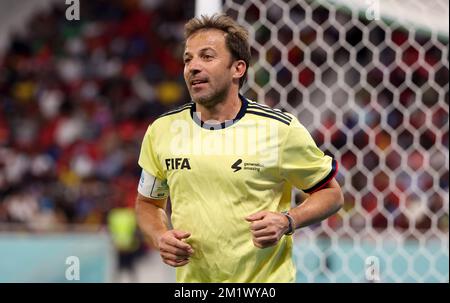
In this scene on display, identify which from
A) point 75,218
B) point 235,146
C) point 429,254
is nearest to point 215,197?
point 235,146

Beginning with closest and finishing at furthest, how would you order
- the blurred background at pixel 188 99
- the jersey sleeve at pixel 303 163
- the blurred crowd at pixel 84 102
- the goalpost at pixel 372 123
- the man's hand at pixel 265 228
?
the man's hand at pixel 265 228 → the jersey sleeve at pixel 303 163 → the goalpost at pixel 372 123 → the blurred background at pixel 188 99 → the blurred crowd at pixel 84 102

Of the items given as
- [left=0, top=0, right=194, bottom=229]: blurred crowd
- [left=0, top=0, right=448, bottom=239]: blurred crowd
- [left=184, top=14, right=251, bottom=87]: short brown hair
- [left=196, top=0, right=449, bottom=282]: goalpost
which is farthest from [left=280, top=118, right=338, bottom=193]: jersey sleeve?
[left=0, top=0, right=194, bottom=229]: blurred crowd


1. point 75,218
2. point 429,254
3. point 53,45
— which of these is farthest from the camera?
point 53,45

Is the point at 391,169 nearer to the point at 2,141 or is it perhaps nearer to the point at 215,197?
the point at 215,197

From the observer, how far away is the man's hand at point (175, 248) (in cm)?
243

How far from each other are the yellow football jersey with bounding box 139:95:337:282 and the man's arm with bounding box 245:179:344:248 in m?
0.04

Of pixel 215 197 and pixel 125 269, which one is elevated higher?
pixel 125 269

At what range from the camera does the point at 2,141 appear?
942 cm

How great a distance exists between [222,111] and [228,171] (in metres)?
0.20

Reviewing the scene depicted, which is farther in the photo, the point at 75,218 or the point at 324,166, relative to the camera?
the point at 75,218

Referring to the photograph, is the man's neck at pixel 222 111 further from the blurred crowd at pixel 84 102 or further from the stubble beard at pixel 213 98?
the blurred crowd at pixel 84 102

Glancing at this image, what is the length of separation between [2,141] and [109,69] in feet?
4.72

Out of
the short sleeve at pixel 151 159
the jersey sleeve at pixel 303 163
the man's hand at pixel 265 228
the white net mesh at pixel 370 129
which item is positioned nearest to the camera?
the man's hand at pixel 265 228

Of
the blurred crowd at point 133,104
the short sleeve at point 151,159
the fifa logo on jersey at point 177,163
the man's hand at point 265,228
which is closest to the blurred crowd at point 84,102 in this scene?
the blurred crowd at point 133,104
